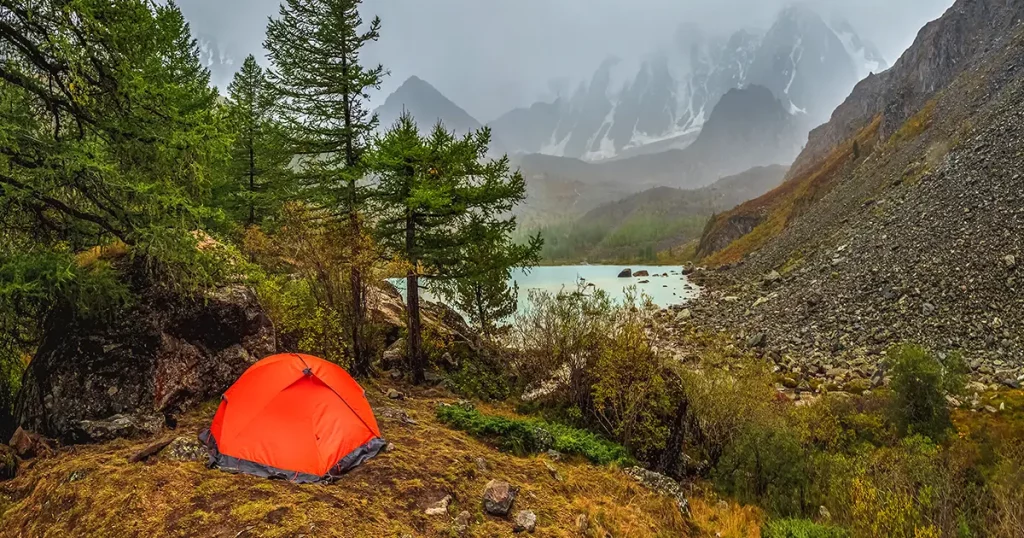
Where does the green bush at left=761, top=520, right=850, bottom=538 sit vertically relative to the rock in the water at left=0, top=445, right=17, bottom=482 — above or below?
below

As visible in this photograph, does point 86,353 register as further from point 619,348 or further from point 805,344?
point 805,344

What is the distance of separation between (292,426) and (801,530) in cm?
876

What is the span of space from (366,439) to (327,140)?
10175mm

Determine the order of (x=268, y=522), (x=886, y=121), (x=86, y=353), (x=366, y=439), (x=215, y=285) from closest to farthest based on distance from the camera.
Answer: (x=268, y=522), (x=86, y=353), (x=366, y=439), (x=215, y=285), (x=886, y=121)

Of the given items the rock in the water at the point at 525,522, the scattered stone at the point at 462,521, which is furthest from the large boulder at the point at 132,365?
the rock in the water at the point at 525,522

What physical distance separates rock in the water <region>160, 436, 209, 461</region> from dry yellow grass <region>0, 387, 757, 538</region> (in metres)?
0.22

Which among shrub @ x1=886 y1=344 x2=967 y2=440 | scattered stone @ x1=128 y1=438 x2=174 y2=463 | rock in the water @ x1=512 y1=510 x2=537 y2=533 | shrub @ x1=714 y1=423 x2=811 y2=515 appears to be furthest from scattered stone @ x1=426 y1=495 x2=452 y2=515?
shrub @ x1=886 y1=344 x2=967 y2=440

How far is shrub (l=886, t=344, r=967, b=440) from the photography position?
13766 millimetres

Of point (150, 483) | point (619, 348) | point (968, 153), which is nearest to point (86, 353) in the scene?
point (150, 483)

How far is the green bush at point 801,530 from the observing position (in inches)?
301

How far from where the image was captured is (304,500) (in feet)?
20.2

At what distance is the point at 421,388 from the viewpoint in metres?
14.8

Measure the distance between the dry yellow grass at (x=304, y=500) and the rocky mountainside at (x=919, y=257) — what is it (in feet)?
61.3

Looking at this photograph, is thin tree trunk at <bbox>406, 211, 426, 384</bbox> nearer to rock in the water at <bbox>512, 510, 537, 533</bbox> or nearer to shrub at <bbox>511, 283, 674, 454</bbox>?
shrub at <bbox>511, 283, 674, 454</bbox>
